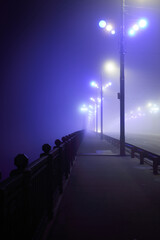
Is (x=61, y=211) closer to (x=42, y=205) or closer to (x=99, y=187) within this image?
(x=42, y=205)

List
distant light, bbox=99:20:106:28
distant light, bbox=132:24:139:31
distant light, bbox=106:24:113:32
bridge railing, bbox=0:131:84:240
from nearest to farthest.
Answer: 1. bridge railing, bbox=0:131:84:240
2. distant light, bbox=99:20:106:28
3. distant light, bbox=132:24:139:31
4. distant light, bbox=106:24:113:32

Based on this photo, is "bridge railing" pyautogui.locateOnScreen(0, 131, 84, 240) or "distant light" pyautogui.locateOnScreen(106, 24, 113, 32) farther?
"distant light" pyautogui.locateOnScreen(106, 24, 113, 32)

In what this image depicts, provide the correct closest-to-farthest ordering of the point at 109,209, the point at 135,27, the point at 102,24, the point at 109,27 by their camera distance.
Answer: the point at 109,209 → the point at 102,24 → the point at 135,27 → the point at 109,27

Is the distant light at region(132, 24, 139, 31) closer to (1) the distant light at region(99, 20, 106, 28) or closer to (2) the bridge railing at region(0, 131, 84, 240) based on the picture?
(1) the distant light at region(99, 20, 106, 28)

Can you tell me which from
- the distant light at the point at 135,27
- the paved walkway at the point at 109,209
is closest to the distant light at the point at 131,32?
the distant light at the point at 135,27

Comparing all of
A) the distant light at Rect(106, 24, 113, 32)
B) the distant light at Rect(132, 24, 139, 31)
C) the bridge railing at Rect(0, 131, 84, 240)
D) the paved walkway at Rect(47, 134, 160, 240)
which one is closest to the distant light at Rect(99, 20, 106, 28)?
the distant light at Rect(106, 24, 113, 32)

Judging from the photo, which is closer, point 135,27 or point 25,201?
point 25,201

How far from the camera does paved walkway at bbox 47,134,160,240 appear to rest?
400 centimetres

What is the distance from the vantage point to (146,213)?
490 cm

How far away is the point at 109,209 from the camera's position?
16.8 feet

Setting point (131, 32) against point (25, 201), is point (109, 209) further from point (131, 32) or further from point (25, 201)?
point (131, 32)

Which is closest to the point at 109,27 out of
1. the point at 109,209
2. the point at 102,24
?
the point at 102,24

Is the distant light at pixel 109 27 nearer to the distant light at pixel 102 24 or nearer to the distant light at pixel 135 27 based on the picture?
the distant light at pixel 102 24

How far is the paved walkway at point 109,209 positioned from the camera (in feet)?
13.1
